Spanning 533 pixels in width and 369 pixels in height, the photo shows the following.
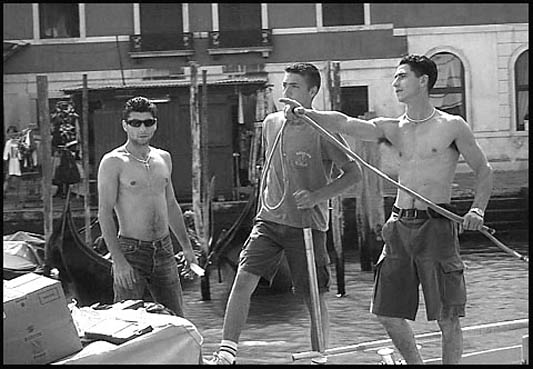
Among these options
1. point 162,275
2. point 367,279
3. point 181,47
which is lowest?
point 367,279

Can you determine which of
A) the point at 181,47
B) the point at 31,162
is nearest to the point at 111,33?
the point at 181,47

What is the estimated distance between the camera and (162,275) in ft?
13.3

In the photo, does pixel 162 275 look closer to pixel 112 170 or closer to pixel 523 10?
pixel 112 170

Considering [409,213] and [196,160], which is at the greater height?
[196,160]

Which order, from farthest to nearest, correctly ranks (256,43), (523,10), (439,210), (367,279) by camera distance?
(523,10), (256,43), (367,279), (439,210)

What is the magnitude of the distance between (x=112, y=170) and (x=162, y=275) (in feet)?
1.58

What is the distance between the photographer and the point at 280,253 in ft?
13.0

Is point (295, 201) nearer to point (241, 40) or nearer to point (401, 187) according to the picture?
point (401, 187)

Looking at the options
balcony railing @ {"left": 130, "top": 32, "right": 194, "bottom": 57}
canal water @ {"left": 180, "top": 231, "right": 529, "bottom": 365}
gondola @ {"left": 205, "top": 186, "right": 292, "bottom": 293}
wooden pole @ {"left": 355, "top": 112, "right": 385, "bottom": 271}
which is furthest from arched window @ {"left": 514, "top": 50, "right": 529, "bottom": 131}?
gondola @ {"left": 205, "top": 186, "right": 292, "bottom": 293}

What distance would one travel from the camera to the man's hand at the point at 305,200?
3844 millimetres

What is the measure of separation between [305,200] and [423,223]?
0.52 meters

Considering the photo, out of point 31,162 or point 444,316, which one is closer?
point 444,316

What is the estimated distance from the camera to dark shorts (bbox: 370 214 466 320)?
11.6ft

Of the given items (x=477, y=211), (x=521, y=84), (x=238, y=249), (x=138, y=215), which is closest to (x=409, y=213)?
(x=477, y=211)
